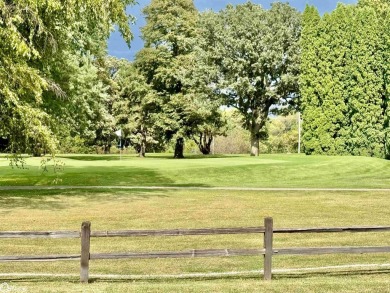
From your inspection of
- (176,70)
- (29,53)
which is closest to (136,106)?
(176,70)

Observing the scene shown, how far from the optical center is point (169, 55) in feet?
185

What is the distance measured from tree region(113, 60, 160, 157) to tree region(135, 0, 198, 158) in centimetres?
112

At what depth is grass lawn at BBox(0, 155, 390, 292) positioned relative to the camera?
9297 mm

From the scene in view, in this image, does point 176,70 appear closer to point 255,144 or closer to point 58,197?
point 255,144

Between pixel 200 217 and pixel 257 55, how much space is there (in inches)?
1376

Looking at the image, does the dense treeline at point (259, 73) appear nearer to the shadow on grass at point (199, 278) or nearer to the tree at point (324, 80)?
the tree at point (324, 80)

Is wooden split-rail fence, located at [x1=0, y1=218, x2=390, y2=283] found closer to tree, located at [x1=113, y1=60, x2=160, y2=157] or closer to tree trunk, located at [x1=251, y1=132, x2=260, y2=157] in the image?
tree trunk, located at [x1=251, y1=132, x2=260, y2=157]

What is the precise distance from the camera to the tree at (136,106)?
57.6 metres

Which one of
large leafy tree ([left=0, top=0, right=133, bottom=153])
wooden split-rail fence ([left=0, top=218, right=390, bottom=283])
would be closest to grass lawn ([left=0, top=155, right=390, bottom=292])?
wooden split-rail fence ([left=0, top=218, right=390, bottom=283])

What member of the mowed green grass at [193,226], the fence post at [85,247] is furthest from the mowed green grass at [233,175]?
the fence post at [85,247]

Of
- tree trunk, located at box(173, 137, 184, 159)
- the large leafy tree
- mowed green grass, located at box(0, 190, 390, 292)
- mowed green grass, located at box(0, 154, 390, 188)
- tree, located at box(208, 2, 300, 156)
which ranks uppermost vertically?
tree, located at box(208, 2, 300, 156)

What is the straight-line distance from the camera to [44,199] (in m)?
22.6

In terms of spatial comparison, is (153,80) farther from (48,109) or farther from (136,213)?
(136,213)

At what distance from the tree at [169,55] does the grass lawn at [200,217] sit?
20248 millimetres
